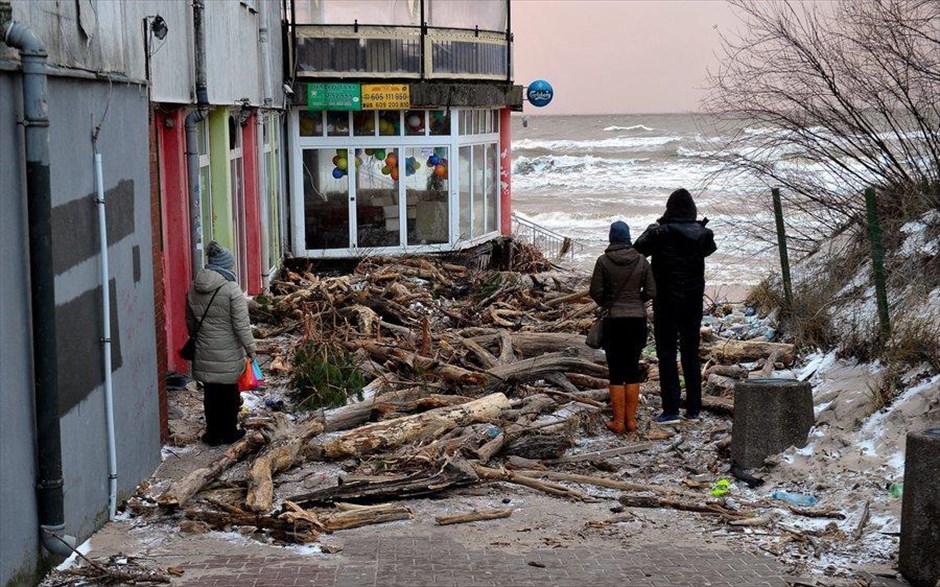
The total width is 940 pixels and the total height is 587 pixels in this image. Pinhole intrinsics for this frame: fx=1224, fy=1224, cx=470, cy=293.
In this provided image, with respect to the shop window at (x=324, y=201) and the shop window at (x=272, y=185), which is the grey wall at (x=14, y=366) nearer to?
the shop window at (x=272, y=185)

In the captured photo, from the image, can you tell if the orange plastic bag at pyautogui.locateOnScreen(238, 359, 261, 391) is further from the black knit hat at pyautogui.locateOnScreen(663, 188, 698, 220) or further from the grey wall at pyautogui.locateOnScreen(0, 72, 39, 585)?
the grey wall at pyautogui.locateOnScreen(0, 72, 39, 585)

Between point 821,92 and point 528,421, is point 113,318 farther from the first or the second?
point 821,92

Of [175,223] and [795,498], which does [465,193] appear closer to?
[175,223]

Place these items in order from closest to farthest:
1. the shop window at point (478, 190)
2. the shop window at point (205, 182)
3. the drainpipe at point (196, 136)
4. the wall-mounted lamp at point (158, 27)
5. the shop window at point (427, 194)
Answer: the wall-mounted lamp at point (158, 27)
the drainpipe at point (196, 136)
the shop window at point (205, 182)
the shop window at point (427, 194)
the shop window at point (478, 190)

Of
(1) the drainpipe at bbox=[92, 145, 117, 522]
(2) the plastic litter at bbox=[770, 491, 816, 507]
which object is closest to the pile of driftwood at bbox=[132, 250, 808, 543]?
(2) the plastic litter at bbox=[770, 491, 816, 507]

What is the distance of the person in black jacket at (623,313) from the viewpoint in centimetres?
1070

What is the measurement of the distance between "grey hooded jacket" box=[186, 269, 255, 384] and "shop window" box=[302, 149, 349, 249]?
13.1 metres

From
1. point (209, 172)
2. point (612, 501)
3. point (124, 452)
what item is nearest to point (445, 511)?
point (612, 501)

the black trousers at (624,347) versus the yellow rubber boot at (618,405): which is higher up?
the black trousers at (624,347)

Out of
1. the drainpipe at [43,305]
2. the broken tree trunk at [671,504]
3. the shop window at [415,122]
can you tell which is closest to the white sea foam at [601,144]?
the shop window at [415,122]

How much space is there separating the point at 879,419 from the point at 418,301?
29.1 ft

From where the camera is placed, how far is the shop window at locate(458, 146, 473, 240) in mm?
24266

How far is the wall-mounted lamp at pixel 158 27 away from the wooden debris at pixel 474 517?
479 cm

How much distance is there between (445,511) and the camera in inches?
331
